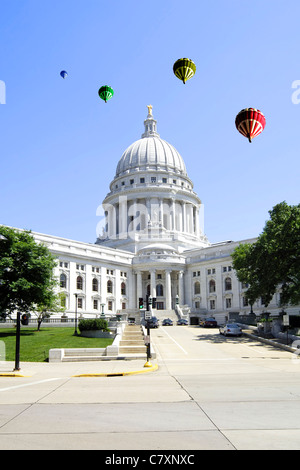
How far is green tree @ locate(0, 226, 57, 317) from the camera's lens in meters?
47.0

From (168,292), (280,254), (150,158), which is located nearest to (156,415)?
(280,254)

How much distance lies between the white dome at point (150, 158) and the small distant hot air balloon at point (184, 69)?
91937 millimetres

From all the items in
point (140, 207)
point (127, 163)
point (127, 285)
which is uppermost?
point (127, 163)

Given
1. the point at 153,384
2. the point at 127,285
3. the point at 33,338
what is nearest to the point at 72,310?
the point at 127,285

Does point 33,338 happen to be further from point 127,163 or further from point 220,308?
point 127,163

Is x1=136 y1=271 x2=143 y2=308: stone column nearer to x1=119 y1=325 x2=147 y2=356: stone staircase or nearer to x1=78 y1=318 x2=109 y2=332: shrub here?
x1=119 y1=325 x2=147 y2=356: stone staircase

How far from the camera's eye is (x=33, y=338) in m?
42.5

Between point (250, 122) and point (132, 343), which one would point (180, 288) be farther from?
point (250, 122)

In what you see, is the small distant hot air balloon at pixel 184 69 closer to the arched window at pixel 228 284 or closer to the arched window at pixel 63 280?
the arched window at pixel 63 280

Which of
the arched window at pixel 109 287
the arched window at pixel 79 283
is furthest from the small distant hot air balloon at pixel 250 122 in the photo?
the arched window at pixel 109 287

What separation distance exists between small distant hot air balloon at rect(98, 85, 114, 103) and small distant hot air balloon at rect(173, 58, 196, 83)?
7.31 m

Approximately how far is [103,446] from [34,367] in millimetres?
21530

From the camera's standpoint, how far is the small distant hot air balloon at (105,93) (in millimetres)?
33031

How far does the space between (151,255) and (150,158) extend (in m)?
38.2
